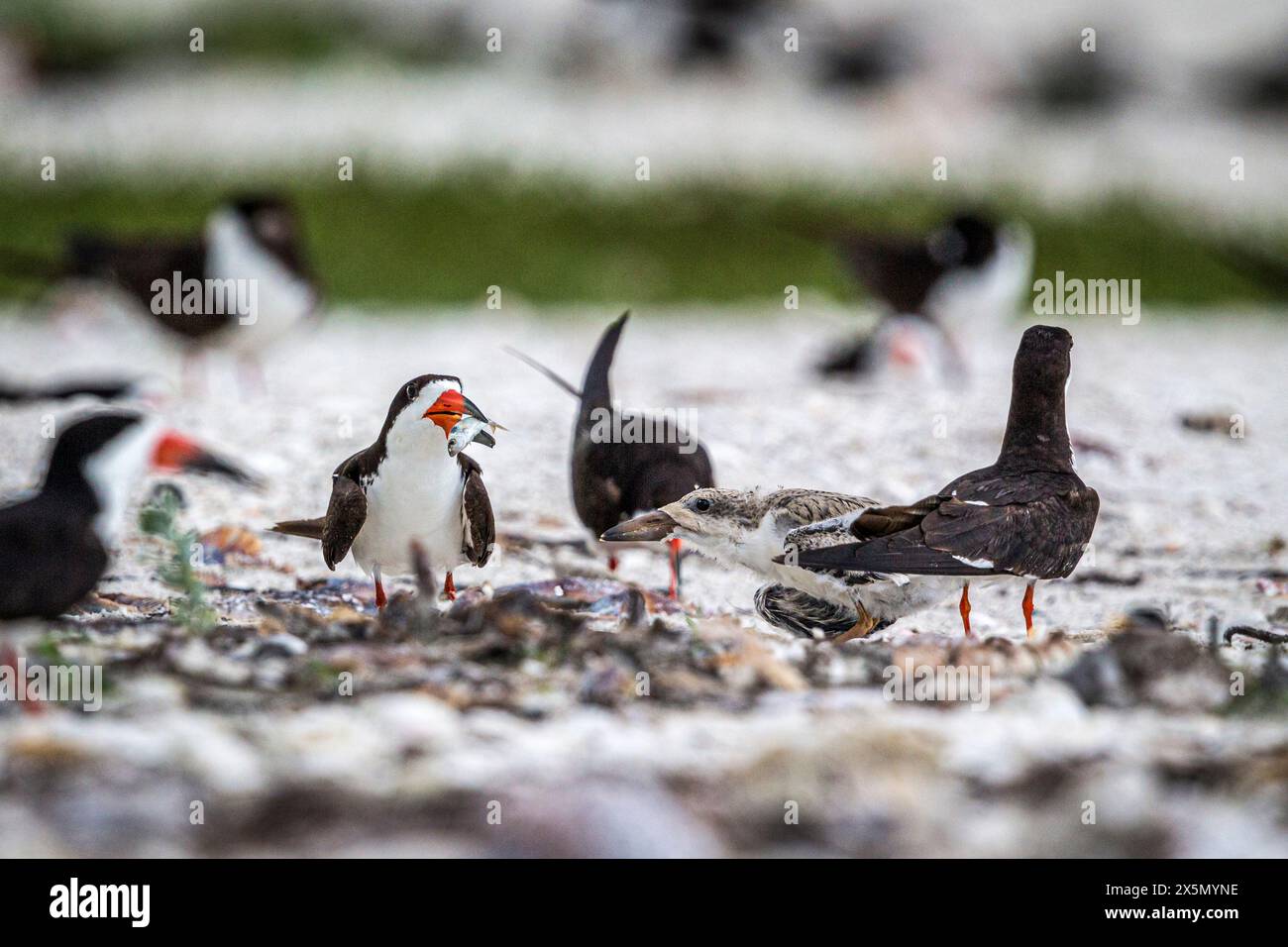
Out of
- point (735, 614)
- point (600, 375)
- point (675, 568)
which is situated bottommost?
point (735, 614)

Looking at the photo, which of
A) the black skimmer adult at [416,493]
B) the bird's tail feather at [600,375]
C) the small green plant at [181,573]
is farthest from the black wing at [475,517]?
the bird's tail feather at [600,375]

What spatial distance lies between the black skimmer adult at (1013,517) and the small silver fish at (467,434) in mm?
828

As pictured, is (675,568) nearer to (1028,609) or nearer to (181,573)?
(1028,609)

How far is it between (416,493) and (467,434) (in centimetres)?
22

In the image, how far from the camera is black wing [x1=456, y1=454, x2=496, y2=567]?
4.11m

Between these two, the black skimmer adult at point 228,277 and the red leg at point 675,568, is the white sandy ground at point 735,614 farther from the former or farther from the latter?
the black skimmer adult at point 228,277

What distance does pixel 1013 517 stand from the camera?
12.6ft

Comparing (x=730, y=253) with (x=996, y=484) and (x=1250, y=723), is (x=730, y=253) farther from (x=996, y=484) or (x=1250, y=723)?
(x=1250, y=723)

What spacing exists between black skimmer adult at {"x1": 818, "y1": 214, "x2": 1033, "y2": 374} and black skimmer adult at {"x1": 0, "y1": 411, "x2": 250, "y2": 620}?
4352mm

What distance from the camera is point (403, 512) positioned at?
4.03m

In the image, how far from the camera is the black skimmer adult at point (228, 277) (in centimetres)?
724

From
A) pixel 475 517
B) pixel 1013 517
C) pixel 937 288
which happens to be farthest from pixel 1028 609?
pixel 937 288
